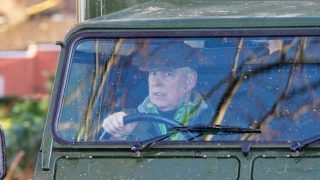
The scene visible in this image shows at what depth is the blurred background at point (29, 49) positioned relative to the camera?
78.4ft

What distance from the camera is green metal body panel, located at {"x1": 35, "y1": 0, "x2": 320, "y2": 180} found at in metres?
4.58

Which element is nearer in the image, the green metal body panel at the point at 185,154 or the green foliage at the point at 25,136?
the green metal body panel at the point at 185,154

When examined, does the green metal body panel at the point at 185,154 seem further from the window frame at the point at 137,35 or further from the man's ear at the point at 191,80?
the man's ear at the point at 191,80

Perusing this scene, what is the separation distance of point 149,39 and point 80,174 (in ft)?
2.50

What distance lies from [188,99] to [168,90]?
0.14 meters

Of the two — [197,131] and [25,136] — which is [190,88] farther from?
[25,136]

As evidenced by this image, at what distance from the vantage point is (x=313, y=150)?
458 centimetres

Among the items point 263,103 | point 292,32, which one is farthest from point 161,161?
point 292,32

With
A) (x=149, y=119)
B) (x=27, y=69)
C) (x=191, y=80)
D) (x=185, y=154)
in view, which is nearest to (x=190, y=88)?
(x=191, y=80)

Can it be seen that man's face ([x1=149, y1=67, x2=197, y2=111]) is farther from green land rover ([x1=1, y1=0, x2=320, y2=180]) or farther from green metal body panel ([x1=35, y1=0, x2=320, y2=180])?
green metal body panel ([x1=35, y1=0, x2=320, y2=180])

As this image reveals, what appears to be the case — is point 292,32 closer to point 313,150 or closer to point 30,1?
point 313,150

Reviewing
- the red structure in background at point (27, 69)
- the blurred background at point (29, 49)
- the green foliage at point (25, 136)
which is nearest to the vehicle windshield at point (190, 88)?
the green foliage at point (25, 136)

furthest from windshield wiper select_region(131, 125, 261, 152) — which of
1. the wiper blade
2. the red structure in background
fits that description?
the red structure in background

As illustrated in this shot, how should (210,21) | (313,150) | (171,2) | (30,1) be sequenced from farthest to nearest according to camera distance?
(30,1), (171,2), (210,21), (313,150)
